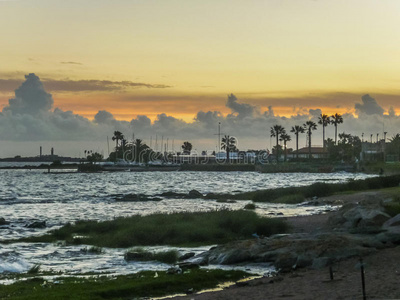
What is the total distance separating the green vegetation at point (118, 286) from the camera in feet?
61.9

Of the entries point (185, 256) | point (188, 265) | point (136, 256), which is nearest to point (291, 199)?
point (185, 256)

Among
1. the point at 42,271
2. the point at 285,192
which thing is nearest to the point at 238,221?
the point at 42,271

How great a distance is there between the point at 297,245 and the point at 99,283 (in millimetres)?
8604

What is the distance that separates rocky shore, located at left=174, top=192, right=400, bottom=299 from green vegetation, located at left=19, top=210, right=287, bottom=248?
6.01 meters

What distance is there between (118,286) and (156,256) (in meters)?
6.82

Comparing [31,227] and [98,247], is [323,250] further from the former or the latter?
[31,227]

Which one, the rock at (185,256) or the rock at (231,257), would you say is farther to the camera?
the rock at (185,256)

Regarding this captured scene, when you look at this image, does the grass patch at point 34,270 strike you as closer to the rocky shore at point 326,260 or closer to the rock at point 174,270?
the rock at point 174,270

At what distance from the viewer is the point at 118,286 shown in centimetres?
1988

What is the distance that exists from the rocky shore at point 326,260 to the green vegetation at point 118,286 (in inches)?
62.4

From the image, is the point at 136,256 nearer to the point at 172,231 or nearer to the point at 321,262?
the point at 172,231

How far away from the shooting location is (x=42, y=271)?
24.7 m

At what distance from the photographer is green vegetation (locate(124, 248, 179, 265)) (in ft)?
85.7

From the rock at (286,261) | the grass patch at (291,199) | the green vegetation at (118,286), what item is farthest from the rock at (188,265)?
the grass patch at (291,199)
